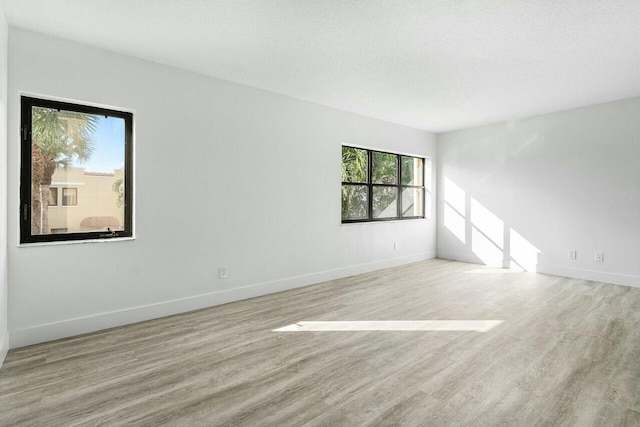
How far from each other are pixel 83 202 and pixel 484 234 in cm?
619

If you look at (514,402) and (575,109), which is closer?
(514,402)

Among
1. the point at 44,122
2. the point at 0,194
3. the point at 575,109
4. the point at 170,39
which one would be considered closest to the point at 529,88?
the point at 575,109

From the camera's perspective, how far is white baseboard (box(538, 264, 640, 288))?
15.8 feet

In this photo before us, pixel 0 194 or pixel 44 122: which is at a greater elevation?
pixel 44 122

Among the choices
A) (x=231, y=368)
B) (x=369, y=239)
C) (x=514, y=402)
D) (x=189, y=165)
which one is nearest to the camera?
(x=514, y=402)

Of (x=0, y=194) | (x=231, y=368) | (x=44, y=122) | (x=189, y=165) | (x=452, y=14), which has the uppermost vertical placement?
(x=452, y=14)

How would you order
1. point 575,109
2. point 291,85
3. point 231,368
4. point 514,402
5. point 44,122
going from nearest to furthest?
point 514,402
point 231,368
point 44,122
point 291,85
point 575,109

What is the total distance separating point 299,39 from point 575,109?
4659mm

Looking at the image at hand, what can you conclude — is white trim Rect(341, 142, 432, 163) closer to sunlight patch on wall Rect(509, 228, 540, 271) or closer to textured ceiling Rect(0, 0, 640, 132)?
textured ceiling Rect(0, 0, 640, 132)

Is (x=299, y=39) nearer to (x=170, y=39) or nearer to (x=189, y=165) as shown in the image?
(x=170, y=39)

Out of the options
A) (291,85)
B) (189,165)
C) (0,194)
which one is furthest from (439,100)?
(0,194)

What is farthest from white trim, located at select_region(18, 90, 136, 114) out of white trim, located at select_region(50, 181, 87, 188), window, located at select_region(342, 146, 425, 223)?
window, located at select_region(342, 146, 425, 223)

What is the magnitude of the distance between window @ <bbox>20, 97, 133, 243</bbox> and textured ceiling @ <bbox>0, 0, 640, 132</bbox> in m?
0.69

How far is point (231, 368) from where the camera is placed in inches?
97.6
